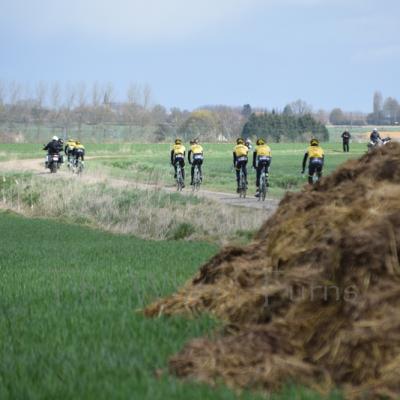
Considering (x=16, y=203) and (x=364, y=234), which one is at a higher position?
(x=364, y=234)

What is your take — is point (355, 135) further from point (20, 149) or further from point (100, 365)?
point (100, 365)

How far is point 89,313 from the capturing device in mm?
8031

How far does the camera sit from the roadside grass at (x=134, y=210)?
25.3m

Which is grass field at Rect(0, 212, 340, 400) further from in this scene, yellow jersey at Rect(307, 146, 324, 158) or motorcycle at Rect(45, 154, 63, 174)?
motorcycle at Rect(45, 154, 63, 174)

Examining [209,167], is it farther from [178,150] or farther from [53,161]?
[178,150]

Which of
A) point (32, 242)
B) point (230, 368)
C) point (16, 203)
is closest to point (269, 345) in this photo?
point (230, 368)

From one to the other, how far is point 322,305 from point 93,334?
195cm

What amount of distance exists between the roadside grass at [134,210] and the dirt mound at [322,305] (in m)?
14.5

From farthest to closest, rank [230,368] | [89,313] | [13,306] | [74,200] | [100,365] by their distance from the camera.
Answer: [74,200], [13,306], [89,313], [100,365], [230,368]

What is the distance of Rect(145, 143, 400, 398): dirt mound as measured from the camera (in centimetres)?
539

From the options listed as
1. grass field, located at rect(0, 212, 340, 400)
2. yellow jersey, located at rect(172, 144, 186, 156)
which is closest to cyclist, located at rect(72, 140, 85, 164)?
yellow jersey, located at rect(172, 144, 186, 156)

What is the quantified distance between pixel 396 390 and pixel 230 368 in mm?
1017

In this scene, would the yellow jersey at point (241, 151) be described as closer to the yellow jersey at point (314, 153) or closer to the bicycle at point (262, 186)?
the bicycle at point (262, 186)

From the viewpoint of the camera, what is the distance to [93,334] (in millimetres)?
7062
